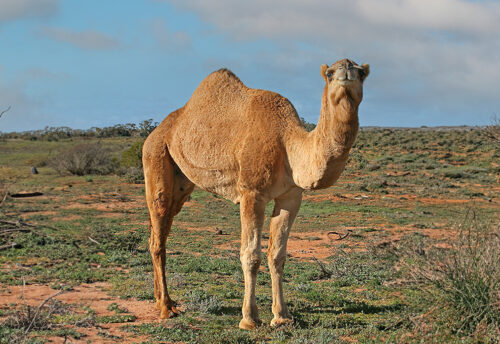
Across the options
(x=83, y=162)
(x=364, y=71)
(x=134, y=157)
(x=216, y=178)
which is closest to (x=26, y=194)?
(x=134, y=157)

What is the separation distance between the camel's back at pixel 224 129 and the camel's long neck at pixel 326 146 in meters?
0.35

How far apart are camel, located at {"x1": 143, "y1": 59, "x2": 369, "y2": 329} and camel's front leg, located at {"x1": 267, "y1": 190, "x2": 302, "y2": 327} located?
12mm

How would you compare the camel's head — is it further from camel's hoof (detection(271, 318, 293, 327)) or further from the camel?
camel's hoof (detection(271, 318, 293, 327))

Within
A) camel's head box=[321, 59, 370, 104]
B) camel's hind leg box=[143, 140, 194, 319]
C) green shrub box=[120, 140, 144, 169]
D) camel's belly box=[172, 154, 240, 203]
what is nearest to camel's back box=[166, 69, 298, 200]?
camel's belly box=[172, 154, 240, 203]

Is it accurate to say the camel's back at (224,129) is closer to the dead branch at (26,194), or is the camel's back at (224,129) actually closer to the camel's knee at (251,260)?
the camel's knee at (251,260)

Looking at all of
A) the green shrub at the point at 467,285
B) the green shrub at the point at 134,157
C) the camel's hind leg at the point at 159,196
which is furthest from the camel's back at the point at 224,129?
the green shrub at the point at 134,157

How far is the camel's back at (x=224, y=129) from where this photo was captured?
6613mm

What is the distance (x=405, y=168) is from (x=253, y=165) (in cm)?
2716

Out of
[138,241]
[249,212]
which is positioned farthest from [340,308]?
[138,241]

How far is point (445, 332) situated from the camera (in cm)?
602

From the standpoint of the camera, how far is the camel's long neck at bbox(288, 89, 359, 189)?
548cm

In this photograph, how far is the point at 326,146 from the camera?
5770 millimetres

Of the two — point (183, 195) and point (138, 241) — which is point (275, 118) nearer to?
point (183, 195)

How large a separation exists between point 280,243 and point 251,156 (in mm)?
1211
